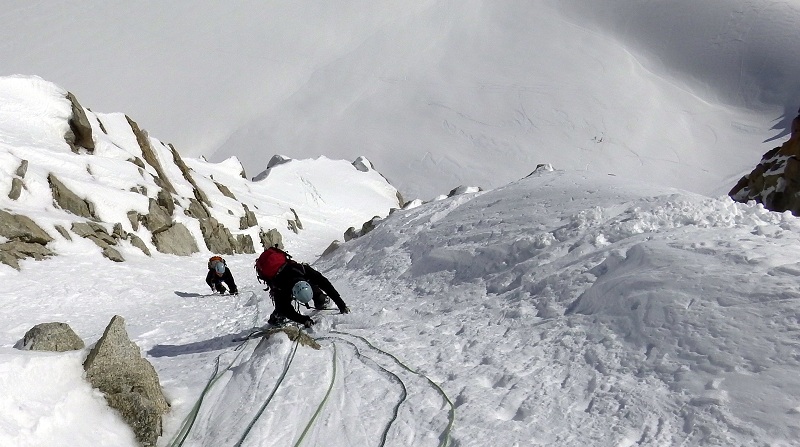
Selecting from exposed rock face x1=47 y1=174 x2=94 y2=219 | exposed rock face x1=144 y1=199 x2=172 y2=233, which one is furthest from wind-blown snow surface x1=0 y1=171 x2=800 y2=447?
exposed rock face x1=144 y1=199 x2=172 y2=233

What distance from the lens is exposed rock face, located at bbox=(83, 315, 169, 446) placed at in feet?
14.8

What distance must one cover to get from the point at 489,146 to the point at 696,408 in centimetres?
6611

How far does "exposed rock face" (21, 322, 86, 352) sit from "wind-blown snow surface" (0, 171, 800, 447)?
0.69m

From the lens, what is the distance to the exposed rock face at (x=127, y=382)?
4504 mm

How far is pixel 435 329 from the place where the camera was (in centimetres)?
735

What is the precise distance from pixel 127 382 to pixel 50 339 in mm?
1379

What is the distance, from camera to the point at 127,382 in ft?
15.6

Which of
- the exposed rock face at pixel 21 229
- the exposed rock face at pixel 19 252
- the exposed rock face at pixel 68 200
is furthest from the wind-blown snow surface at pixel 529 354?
the exposed rock face at pixel 68 200

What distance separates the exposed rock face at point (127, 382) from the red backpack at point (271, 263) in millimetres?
2679

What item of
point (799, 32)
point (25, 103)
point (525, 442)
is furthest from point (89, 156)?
point (799, 32)

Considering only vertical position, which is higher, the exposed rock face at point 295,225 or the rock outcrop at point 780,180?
the rock outcrop at point 780,180

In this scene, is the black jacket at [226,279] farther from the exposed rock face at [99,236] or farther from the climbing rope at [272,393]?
the climbing rope at [272,393]

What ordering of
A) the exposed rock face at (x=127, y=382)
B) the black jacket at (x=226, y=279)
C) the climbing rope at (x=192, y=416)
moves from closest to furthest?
1. the exposed rock face at (x=127, y=382)
2. the climbing rope at (x=192, y=416)
3. the black jacket at (x=226, y=279)

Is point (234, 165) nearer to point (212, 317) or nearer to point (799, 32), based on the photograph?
point (212, 317)
